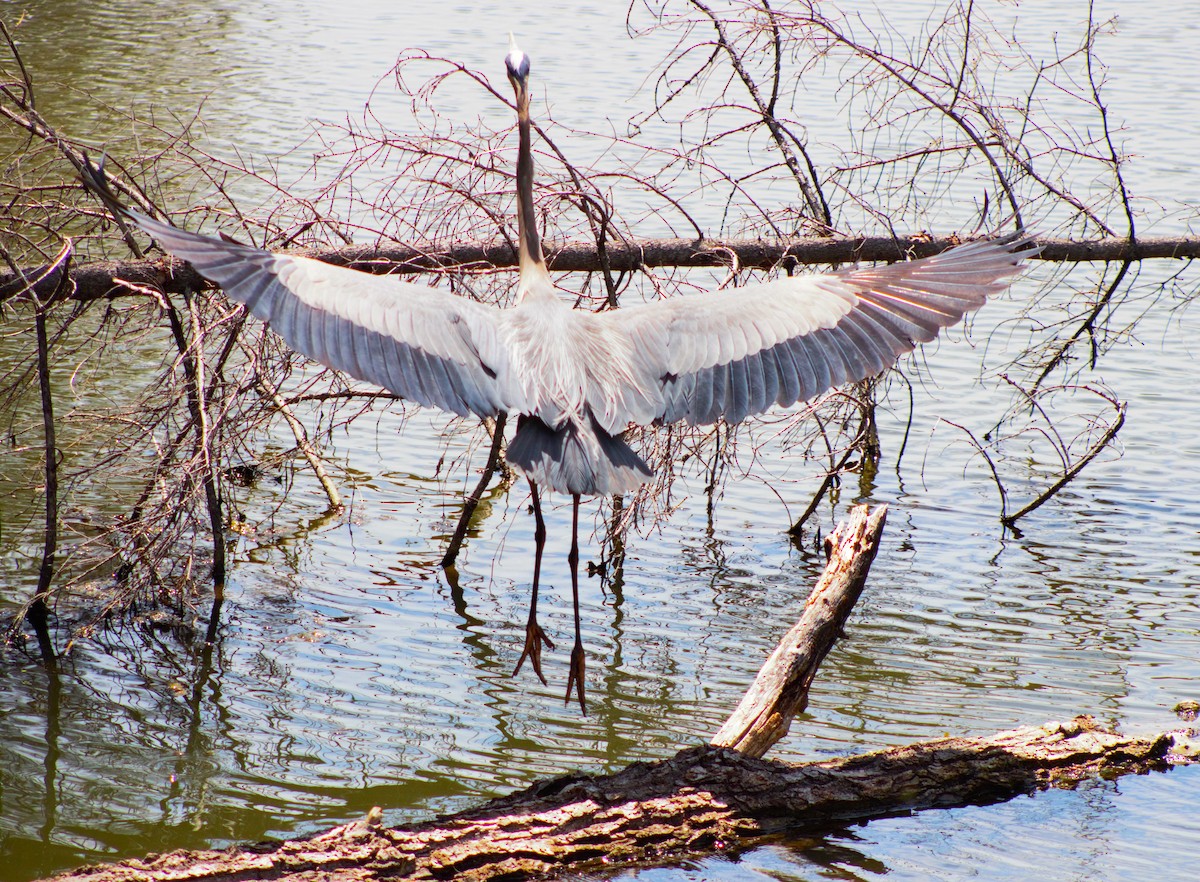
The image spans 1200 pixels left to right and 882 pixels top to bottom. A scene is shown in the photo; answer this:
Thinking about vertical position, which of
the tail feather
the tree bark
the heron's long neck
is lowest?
the tree bark

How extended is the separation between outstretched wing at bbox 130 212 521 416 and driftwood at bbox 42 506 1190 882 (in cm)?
151

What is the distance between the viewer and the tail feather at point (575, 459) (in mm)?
5109

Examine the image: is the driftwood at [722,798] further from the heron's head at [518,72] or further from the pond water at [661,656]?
the heron's head at [518,72]

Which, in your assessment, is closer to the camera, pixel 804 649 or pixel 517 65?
pixel 804 649

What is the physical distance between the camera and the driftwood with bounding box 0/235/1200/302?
6.35 m

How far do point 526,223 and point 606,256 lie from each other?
0.96 meters

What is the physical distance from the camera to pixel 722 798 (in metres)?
5.09

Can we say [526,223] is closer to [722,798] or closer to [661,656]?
[661,656]

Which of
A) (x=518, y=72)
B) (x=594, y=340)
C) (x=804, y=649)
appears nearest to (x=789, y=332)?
(x=594, y=340)

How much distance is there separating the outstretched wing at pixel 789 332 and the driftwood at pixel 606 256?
138 cm

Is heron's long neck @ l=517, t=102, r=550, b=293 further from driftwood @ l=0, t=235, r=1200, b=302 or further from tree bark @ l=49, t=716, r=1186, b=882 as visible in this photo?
tree bark @ l=49, t=716, r=1186, b=882

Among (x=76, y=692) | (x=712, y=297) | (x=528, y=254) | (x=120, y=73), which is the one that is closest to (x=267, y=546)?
(x=76, y=692)

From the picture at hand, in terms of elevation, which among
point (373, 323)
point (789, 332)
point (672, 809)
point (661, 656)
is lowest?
point (672, 809)

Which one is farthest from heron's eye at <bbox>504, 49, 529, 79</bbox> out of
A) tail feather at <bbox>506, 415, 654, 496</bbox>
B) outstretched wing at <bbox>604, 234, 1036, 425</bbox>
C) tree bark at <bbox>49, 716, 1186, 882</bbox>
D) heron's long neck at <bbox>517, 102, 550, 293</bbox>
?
tree bark at <bbox>49, 716, 1186, 882</bbox>
